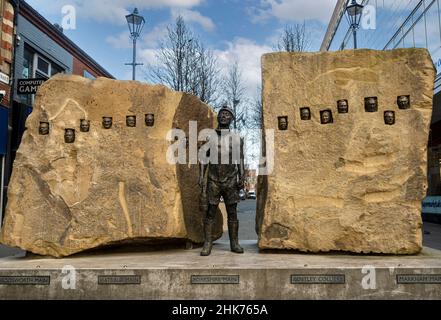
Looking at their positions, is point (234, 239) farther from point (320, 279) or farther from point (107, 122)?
point (107, 122)

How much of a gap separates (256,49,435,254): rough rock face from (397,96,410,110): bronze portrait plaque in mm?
17

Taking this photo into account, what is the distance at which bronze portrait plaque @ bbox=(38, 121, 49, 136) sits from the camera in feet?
18.5

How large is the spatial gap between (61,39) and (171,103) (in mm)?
10550

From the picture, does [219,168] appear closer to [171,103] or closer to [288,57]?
[171,103]

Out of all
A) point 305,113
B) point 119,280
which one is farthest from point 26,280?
point 305,113

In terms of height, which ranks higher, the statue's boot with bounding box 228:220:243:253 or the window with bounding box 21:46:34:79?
the window with bounding box 21:46:34:79

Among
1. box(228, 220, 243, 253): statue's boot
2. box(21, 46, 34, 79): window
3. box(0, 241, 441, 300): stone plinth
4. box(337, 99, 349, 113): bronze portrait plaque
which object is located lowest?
box(0, 241, 441, 300): stone plinth

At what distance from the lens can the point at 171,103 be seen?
575cm

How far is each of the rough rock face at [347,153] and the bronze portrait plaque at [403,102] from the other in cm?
2

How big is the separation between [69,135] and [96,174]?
639 millimetres

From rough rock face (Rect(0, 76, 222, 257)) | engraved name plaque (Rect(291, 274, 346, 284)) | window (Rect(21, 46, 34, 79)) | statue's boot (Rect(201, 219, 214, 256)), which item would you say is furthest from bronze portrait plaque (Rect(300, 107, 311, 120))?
window (Rect(21, 46, 34, 79))

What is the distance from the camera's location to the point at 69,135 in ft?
18.4

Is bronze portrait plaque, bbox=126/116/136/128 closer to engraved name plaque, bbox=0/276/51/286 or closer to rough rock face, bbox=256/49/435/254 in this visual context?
rough rock face, bbox=256/49/435/254

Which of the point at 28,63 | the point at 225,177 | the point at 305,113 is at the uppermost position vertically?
the point at 28,63
